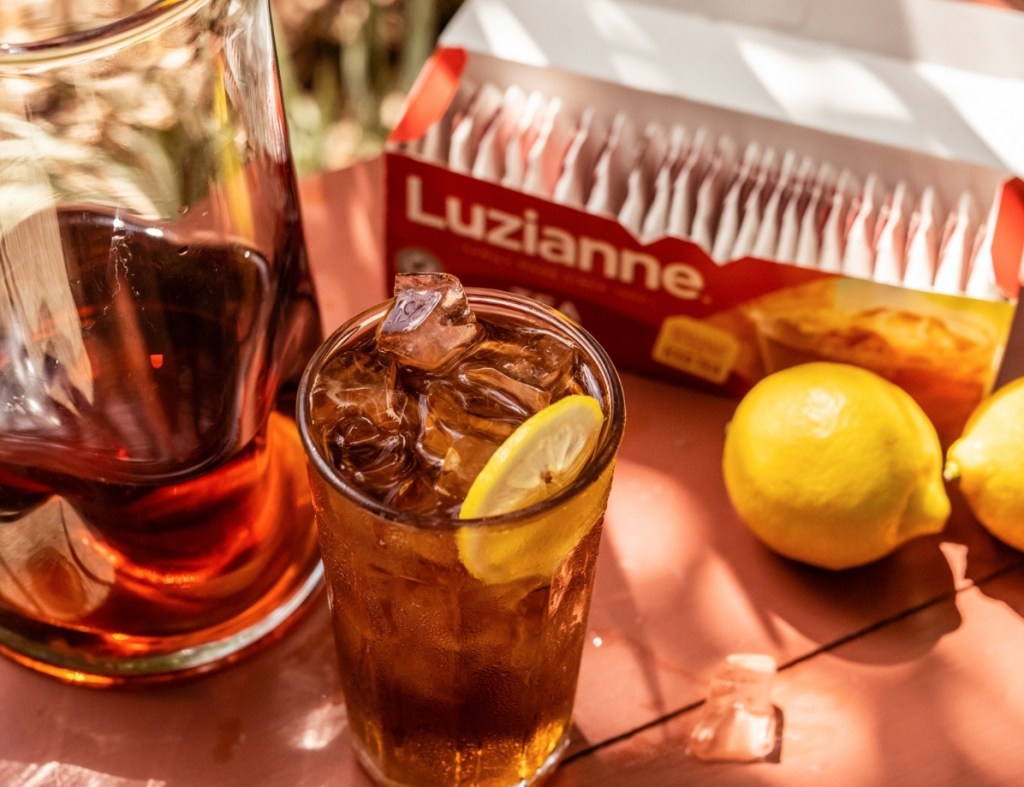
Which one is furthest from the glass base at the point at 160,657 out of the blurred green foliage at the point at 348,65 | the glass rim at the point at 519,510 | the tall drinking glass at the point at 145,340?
the blurred green foliage at the point at 348,65

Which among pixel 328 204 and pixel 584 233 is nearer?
pixel 584 233

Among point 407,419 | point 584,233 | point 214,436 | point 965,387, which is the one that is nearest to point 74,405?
point 214,436

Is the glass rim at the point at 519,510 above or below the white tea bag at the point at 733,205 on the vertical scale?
above

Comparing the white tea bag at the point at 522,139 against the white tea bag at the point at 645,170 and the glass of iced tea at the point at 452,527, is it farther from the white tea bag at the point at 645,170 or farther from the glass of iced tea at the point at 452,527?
the glass of iced tea at the point at 452,527

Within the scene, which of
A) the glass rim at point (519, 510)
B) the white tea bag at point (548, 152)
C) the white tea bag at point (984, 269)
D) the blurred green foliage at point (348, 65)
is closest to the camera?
the glass rim at point (519, 510)

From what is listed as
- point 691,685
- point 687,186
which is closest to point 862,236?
point 687,186

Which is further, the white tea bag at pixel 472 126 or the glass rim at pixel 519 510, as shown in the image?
the white tea bag at pixel 472 126

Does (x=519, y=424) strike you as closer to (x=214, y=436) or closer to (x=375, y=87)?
(x=214, y=436)
